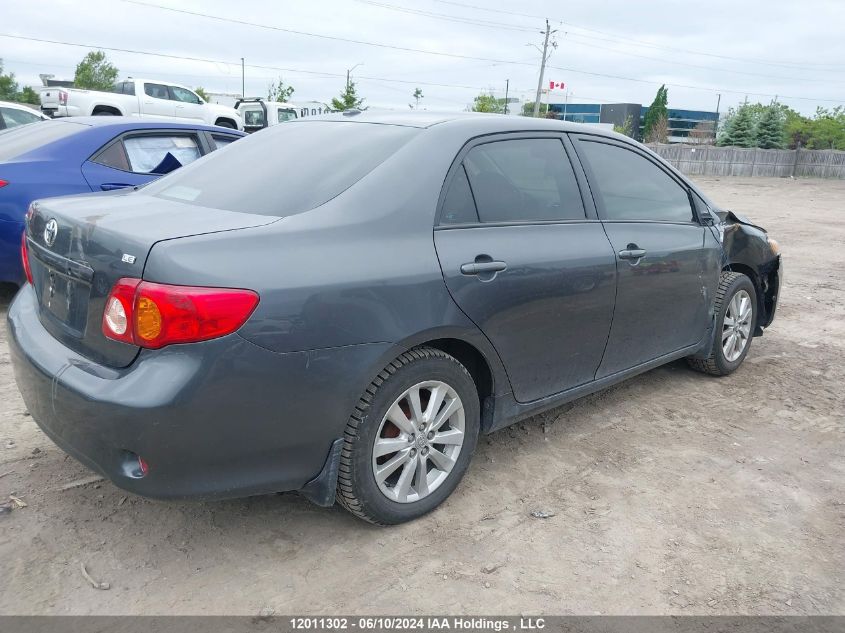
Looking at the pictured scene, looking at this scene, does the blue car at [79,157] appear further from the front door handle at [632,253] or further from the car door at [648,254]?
the front door handle at [632,253]

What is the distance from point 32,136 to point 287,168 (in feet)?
13.4

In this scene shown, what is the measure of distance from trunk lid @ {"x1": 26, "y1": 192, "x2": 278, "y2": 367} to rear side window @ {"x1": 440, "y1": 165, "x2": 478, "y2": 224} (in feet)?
2.42

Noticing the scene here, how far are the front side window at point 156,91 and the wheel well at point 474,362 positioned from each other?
2259 centimetres

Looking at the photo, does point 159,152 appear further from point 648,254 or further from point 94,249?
point 648,254

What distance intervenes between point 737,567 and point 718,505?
1.66 feet

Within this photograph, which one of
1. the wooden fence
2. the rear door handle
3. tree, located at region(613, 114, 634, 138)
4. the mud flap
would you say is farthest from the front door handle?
tree, located at region(613, 114, 634, 138)

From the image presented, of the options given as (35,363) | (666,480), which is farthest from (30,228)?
(666,480)

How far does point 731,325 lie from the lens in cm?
494

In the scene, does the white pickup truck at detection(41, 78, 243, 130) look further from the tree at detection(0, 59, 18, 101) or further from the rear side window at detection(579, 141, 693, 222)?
the tree at detection(0, 59, 18, 101)

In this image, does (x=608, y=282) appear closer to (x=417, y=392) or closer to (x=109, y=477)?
(x=417, y=392)

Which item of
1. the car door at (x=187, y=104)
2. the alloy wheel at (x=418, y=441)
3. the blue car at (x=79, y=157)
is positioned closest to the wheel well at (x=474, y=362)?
the alloy wheel at (x=418, y=441)

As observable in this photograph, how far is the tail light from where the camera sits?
231cm

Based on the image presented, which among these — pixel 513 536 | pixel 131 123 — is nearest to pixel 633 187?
pixel 513 536

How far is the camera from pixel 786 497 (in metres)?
3.42
